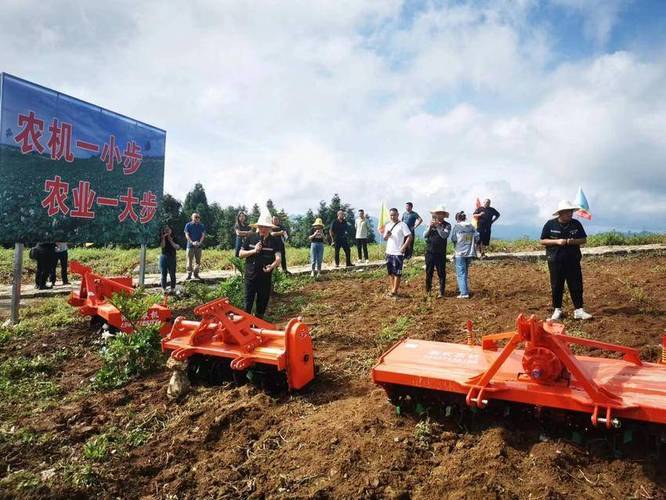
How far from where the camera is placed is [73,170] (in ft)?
26.7

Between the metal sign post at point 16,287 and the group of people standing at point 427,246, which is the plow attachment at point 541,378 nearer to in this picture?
the group of people standing at point 427,246

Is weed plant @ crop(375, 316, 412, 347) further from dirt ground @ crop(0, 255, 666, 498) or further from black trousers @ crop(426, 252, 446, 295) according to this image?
black trousers @ crop(426, 252, 446, 295)

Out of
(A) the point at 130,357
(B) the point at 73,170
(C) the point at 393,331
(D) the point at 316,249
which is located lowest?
(A) the point at 130,357

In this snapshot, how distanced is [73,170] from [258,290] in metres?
4.63

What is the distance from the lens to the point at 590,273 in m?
9.61

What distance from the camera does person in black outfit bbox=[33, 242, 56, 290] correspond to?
983 centimetres

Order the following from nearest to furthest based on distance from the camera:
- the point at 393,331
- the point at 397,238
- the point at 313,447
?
the point at 313,447
the point at 393,331
the point at 397,238

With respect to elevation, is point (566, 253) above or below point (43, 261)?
above

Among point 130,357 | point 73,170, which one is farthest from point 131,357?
point 73,170

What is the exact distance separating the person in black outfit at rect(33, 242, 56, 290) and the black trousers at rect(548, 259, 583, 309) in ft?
32.5

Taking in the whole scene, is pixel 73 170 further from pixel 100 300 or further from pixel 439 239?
pixel 439 239

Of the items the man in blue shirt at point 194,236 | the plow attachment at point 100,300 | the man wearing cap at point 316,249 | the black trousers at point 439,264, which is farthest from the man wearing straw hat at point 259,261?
the man in blue shirt at point 194,236

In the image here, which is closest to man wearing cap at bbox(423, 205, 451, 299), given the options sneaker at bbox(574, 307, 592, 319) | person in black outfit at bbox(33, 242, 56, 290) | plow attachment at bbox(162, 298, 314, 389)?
sneaker at bbox(574, 307, 592, 319)

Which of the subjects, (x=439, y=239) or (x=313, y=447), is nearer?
(x=313, y=447)
